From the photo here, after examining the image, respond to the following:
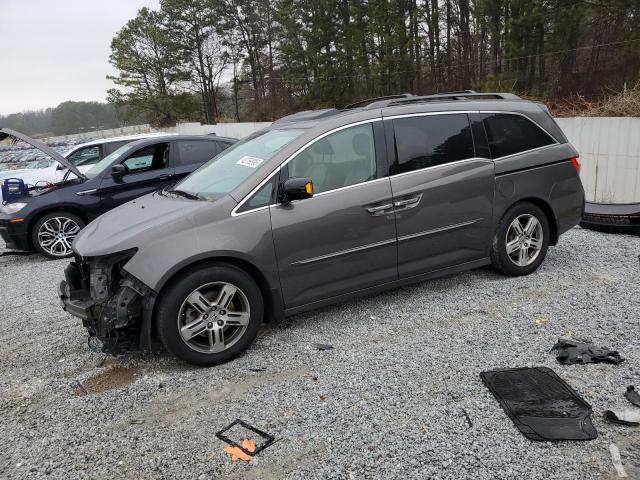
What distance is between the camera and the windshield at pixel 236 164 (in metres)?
4.12

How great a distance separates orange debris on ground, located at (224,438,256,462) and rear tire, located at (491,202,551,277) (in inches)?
124

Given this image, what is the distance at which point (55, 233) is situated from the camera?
778 centimetres

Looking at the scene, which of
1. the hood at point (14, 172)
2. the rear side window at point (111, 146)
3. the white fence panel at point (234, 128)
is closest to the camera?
the rear side window at point (111, 146)

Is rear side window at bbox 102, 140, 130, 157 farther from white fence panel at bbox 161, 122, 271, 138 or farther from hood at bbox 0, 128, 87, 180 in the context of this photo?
white fence panel at bbox 161, 122, 271, 138

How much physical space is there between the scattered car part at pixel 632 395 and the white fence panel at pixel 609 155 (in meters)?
7.92

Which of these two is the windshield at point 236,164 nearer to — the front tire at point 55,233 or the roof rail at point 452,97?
the roof rail at point 452,97

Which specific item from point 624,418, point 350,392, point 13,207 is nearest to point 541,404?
point 624,418

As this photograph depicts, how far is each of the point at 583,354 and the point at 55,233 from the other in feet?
24.2

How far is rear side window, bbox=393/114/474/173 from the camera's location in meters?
4.41

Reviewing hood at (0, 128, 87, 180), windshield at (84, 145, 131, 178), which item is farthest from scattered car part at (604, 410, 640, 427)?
windshield at (84, 145, 131, 178)

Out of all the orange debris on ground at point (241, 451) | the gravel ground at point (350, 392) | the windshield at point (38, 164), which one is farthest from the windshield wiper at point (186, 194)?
the windshield at point (38, 164)

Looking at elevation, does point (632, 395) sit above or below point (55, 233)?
below

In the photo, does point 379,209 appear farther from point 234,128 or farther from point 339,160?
point 234,128

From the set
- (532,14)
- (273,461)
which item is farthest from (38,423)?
(532,14)
